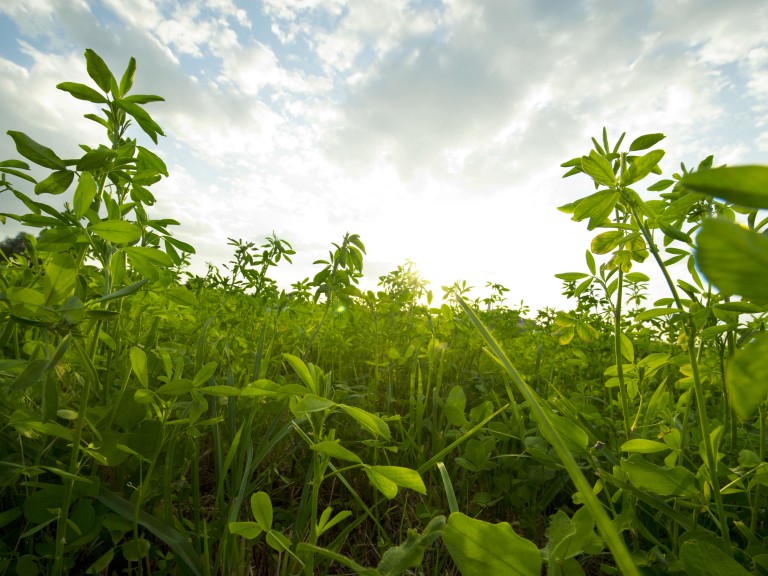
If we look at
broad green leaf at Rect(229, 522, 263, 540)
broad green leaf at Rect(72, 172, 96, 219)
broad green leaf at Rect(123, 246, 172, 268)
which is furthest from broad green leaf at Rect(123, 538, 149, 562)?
broad green leaf at Rect(72, 172, 96, 219)

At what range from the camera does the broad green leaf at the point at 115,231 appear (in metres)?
0.97

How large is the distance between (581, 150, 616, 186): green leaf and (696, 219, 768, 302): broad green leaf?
0.70 metres

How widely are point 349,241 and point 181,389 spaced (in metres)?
1.16

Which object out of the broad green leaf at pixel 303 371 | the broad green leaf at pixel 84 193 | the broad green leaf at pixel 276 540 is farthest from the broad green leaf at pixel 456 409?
the broad green leaf at pixel 84 193

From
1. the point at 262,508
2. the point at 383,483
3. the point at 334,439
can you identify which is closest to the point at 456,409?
the point at 334,439

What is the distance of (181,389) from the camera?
1034 millimetres

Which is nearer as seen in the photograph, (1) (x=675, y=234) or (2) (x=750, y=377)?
(2) (x=750, y=377)

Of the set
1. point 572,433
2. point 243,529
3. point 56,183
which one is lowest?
point 243,529

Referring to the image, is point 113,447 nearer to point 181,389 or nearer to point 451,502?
point 181,389

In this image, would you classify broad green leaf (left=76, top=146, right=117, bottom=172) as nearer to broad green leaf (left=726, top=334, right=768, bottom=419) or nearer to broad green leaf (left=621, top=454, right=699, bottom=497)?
broad green leaf (left=726, top=334, right=768, bottom=419)

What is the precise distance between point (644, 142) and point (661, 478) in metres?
0.77

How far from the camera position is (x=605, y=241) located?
1110 millimetres

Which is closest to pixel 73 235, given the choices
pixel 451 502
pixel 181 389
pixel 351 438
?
pixel 181 389

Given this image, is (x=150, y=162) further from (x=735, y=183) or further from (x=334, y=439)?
(x=735, y=183)
